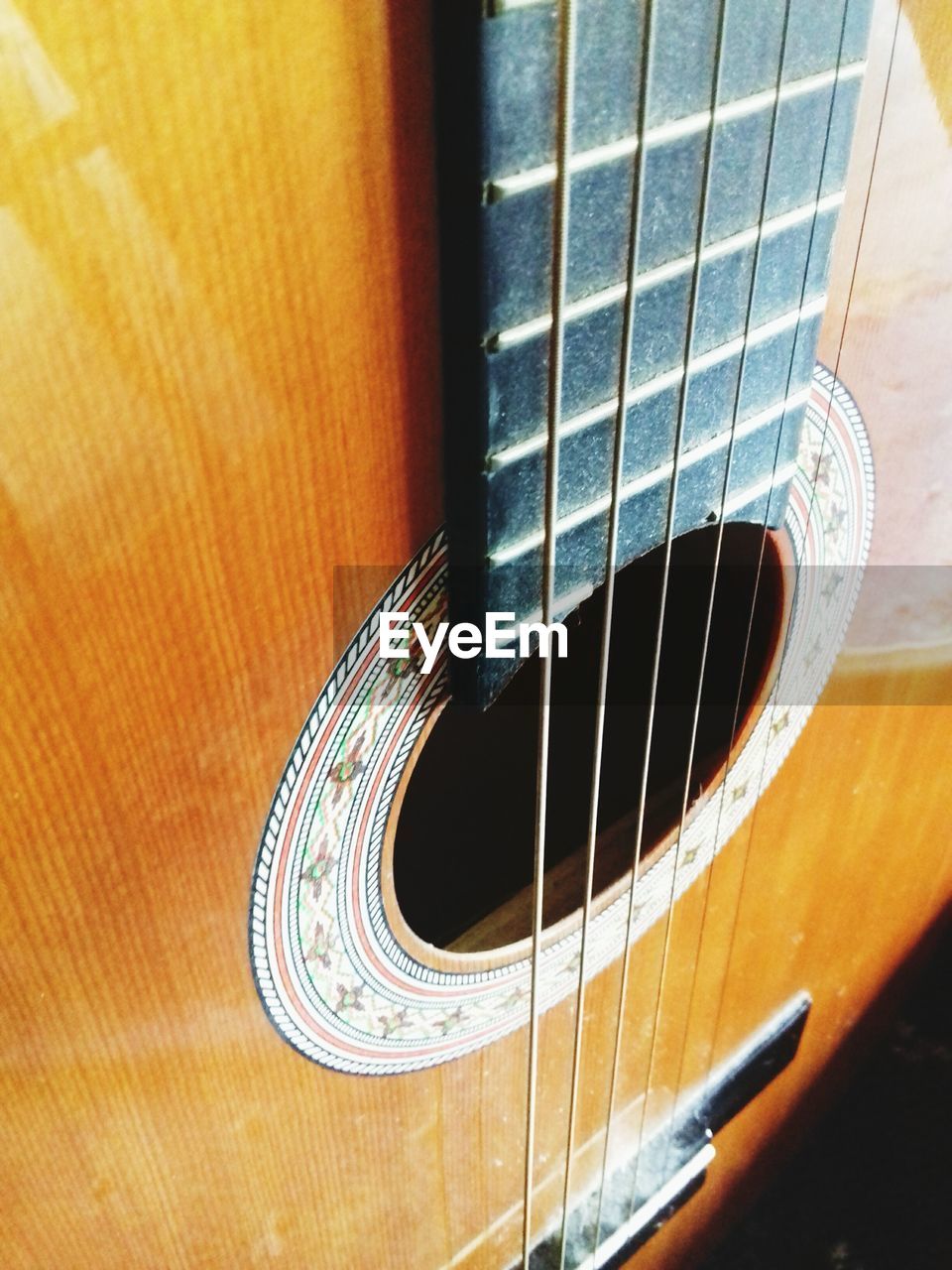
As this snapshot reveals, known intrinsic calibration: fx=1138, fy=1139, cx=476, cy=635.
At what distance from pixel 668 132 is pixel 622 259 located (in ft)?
0.15

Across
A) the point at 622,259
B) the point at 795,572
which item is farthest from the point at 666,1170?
the point at 622,259

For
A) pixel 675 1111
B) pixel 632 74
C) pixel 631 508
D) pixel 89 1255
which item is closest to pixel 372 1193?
pixel 89 1255

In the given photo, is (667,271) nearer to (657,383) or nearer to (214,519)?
(657,383)

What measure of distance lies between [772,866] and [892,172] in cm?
47

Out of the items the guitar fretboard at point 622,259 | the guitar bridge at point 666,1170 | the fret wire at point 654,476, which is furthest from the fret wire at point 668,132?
the guitar bridge at point 666,1170

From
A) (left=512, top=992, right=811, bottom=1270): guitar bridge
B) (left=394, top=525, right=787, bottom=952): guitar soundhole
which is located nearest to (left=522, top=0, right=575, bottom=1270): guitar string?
(left=394, top=525, right=787, bottom=952): guitar soundhole

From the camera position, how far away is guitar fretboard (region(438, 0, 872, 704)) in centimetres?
36

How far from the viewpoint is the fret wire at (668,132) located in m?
0.37

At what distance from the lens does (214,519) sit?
1.26 ft

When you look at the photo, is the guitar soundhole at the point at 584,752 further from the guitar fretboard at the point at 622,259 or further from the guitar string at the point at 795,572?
the guitar fretboard at the point at 622,259

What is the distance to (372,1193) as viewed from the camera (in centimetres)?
65

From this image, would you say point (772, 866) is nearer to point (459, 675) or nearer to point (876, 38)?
point (459, 675)

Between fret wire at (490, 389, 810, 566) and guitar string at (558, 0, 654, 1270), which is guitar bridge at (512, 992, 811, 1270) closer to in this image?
guitar string at (558, 0, 654, 1270)

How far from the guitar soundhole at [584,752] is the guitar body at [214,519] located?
0.08m
